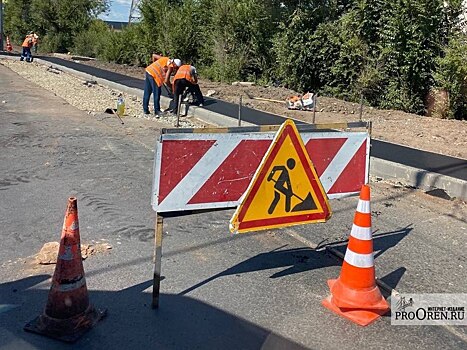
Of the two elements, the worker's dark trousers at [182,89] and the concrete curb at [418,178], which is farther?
the worker's dark trousers at [182,89]

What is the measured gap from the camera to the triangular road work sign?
12.1 feet

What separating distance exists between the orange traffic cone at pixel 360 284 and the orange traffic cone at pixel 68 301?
168cm

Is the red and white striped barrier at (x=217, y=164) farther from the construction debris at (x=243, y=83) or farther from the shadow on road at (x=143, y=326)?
the construction debris at (x=243, y=83)

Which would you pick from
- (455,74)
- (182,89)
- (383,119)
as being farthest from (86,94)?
(455,74)

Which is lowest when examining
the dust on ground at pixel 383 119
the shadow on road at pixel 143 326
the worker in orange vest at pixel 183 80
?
the shadow on road at pixel 143 326

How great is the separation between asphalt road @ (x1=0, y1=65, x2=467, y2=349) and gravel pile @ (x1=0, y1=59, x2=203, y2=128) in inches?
208

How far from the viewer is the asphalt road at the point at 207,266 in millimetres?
3258

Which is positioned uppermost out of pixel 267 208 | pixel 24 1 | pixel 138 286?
pixel 24 1

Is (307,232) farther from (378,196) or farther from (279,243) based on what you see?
(378,196)

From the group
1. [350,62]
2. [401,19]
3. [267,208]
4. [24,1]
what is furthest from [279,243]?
[24,1]

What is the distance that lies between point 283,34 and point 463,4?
6563 mm

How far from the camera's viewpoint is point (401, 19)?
14.3 metres

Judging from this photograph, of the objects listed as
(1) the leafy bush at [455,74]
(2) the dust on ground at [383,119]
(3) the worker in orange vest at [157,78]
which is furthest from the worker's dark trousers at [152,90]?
(1) the leafy bush at [455,74]

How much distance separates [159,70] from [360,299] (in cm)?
1020
